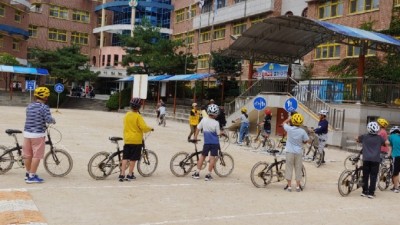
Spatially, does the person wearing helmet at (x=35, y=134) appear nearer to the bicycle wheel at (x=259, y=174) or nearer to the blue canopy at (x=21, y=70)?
the bicycle wheel at (x=259, y=174)

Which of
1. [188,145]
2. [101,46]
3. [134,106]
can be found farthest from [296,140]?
[101,46]

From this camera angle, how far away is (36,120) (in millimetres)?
8992

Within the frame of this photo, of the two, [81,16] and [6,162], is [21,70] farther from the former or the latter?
[6,162]

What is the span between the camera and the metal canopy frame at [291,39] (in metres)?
21.3

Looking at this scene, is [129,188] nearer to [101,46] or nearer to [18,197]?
[18,197]

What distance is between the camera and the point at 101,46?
66688 mm

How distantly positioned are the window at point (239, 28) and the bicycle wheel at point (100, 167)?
34.8 meters

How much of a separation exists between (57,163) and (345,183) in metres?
6.15

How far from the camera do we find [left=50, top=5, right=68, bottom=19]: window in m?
63.2

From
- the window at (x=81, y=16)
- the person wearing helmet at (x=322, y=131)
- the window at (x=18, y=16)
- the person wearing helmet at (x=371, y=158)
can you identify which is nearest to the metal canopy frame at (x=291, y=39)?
the person wearing helmet at (x=322, y=131)

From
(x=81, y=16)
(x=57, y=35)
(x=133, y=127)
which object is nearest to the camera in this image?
(x=133, y=127)

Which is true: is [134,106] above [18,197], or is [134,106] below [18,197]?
above

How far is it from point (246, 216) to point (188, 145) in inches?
432

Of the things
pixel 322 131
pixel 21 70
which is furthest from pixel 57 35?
pixel 322 131
